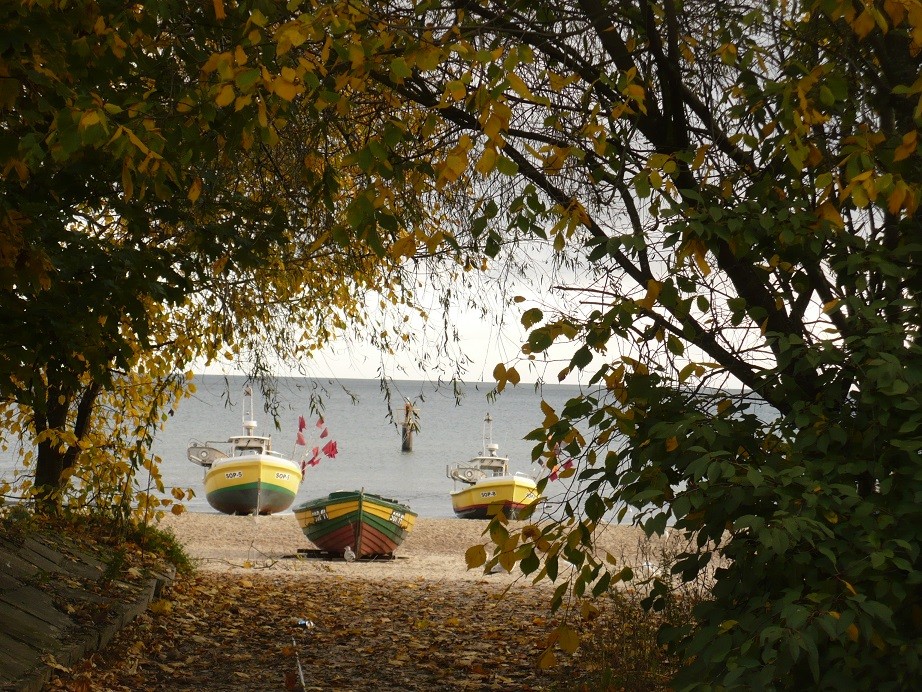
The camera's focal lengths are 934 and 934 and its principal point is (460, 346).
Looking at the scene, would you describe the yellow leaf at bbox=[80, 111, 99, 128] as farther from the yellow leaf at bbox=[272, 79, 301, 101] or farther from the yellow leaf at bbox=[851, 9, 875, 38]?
the yellow leaf at bbox=[851, 9, 875, 38]

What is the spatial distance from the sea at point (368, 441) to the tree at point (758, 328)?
124 centimetres

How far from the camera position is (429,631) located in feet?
25.4

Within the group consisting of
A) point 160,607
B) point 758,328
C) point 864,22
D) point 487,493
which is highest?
point 487,493

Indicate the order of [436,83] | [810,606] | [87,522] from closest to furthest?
[810,606] < [436,83] < [87,522]

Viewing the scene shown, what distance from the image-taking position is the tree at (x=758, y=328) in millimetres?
2971

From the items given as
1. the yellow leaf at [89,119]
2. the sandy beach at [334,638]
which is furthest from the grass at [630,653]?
the yellow leaf at [89,119]

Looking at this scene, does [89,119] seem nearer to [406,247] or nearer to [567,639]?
[406,247]

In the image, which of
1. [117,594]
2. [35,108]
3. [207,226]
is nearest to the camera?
[35,108]

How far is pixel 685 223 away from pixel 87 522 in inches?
280

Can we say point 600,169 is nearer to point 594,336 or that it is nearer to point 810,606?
point 594,336

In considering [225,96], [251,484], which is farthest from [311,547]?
[225,96]

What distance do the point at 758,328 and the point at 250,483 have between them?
23.6 metres

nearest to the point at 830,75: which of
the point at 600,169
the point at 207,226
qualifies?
the point at 600,169

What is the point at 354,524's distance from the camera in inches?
671
